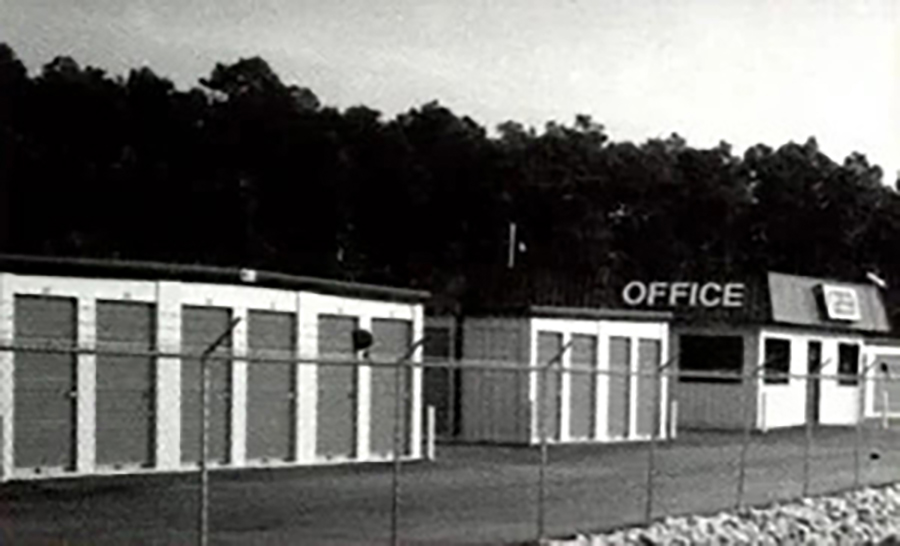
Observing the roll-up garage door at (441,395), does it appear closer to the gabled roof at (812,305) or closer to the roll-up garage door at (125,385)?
the gabled roof at (812,305)

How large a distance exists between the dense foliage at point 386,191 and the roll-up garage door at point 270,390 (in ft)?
3.16

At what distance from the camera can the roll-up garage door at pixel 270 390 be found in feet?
67.1

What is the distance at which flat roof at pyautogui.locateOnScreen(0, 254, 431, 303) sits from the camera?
18.5 metres

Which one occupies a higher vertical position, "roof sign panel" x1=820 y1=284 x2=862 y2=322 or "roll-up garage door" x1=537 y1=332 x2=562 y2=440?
"roof sign panel" x1=820 y1=284 x2=862 y2=322

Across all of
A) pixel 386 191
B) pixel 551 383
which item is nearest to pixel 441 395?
pixel 551 383

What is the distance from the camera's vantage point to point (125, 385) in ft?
65.9

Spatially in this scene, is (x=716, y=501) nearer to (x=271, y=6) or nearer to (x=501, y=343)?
(x=271, y=6)

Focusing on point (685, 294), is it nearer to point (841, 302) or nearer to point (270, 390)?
point (841, 302)

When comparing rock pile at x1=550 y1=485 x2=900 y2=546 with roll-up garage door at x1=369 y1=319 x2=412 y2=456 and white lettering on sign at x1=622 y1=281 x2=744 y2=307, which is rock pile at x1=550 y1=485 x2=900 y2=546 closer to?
roll-up garage door at x1=369 y1=319 x2=412 y2=456

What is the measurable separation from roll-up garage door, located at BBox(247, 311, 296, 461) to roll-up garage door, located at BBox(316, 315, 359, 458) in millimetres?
490

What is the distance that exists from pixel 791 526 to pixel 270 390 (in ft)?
20.8

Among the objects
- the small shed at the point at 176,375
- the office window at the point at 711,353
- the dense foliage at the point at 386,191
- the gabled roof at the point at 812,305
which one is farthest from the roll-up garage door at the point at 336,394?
the office window at the point at 711,353

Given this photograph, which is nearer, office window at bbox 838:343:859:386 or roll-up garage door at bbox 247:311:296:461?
roll-up garage door at bbox 247:311:296:461

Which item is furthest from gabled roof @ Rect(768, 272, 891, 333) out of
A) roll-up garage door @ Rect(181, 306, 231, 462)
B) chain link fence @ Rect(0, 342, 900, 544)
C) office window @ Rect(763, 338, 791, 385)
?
roll-up garage door @ Rect(181, 306, 231, 462)
